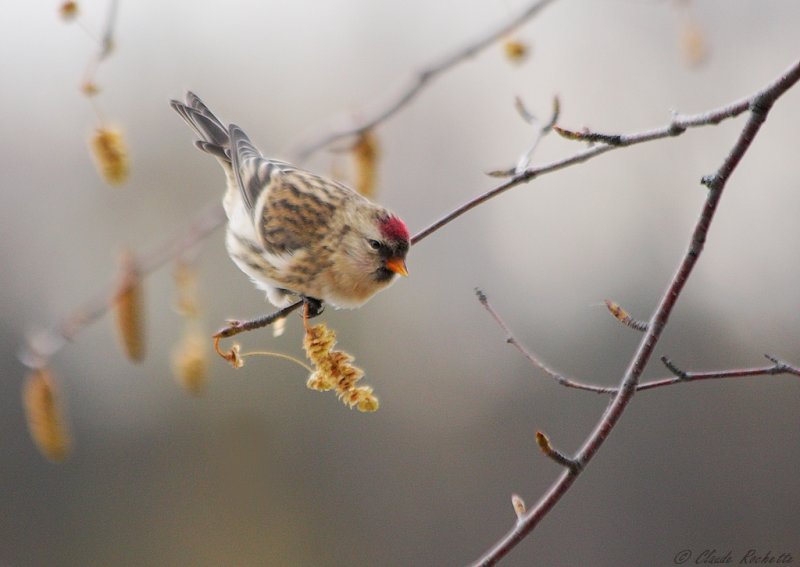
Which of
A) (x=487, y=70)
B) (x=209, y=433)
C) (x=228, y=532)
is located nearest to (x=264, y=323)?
(x=228, y=532)

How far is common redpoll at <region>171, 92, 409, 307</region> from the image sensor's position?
215 centimetres

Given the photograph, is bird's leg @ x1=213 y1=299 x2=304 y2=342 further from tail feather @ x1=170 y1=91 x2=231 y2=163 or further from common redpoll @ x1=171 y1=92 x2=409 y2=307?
tail feather @ x1=170 y1=91 x2=231 y2=163

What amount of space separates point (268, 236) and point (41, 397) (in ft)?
2.22

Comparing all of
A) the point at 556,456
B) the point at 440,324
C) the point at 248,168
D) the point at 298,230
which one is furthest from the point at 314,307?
the point at 440,324

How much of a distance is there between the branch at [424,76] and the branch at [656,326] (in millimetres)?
624

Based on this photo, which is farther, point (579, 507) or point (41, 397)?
point (579, 507)

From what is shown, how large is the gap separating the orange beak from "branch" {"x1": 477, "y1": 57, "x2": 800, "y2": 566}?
2.70ft

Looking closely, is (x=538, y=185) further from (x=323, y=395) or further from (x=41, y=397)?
(x=41, y=397)

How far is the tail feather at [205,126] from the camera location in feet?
7.76

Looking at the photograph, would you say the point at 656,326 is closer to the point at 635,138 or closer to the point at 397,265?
the point at 635,138

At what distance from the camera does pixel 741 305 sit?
8.66m

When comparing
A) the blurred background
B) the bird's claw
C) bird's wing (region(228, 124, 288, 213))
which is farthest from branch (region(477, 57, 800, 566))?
the blurred background

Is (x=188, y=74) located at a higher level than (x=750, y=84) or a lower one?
higher

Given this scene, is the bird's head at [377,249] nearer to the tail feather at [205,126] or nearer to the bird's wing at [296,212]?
the bird's wing at [296,212]
